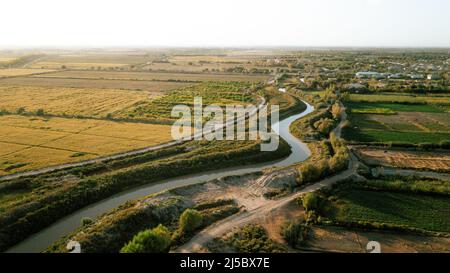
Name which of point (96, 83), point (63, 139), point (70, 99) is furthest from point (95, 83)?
point (63, 139)

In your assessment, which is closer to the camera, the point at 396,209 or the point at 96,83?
the point at 396,209

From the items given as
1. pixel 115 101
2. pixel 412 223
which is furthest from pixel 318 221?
pixel 115 101

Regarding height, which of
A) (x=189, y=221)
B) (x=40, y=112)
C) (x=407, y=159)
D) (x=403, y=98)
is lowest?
(x=189, y=221)

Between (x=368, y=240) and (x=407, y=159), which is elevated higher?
(x=407, y=159)

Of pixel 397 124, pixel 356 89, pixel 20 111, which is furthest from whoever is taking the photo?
pixel 356 89

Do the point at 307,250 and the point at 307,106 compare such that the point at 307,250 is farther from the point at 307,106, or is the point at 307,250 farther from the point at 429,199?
the point at 307,106

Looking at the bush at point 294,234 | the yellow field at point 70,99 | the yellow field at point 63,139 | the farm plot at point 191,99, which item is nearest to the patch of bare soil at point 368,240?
the bush at point 294,234

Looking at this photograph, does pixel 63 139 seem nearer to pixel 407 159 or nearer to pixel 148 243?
pixel 148 243

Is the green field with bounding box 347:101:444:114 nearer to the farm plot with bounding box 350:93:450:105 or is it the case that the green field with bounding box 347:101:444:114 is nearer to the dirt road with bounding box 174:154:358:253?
the farm plot with bounding box 350:93:450:105
